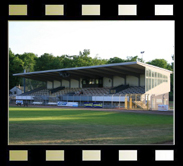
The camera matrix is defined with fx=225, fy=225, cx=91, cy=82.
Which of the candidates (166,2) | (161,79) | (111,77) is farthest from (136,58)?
(166,2)

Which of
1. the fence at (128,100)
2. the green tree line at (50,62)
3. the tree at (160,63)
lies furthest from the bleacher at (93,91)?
the tree at (160,63)

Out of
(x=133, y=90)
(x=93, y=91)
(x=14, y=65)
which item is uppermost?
(x=14, y=65)

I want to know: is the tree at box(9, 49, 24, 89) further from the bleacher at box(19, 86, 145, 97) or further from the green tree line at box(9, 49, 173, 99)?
the bleacher at box(19, 86, 145, 97)

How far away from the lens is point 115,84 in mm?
47562

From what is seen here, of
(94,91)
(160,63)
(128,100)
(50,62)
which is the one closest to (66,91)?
(94,91)

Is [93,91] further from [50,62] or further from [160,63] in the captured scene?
[160,63]

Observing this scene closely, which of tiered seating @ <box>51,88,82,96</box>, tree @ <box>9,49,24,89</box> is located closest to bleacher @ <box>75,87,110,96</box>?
tiered seating @ <box>51,88,82,96</box>

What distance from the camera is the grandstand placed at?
36.7 meters

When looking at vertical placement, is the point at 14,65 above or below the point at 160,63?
below

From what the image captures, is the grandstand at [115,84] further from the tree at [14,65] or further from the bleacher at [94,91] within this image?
the tree at [14,65]

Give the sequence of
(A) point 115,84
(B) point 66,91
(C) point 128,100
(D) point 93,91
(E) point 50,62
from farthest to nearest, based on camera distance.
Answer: (E) point 50,62, (B) point 66,91, (D) point 93,91, (A) point 115,84, (C) point 128,100

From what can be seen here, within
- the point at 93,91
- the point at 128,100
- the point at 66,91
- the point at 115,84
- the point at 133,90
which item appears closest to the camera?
the point at 128,100
